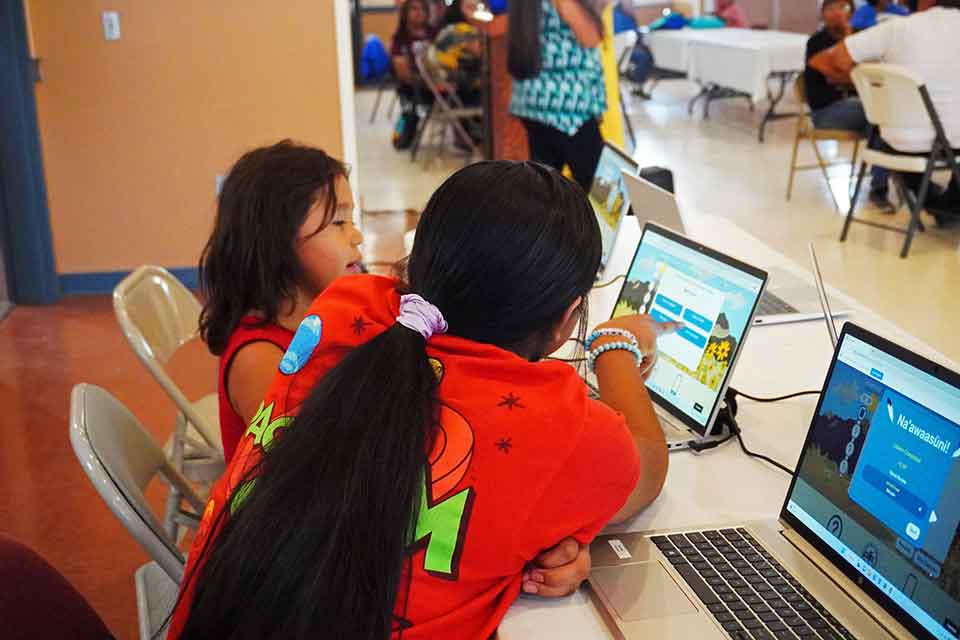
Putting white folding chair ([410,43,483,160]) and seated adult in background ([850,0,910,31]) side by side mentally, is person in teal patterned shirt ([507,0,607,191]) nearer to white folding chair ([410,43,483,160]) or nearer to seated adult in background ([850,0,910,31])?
white folding chair ([410,43,483,160])

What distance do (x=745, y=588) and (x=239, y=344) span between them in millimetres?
899

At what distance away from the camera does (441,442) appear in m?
1.13

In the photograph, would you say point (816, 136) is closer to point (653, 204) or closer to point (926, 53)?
point (926, 53)

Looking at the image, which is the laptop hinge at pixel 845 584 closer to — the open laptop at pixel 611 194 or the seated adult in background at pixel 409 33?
the open laptop at pixel 611 194

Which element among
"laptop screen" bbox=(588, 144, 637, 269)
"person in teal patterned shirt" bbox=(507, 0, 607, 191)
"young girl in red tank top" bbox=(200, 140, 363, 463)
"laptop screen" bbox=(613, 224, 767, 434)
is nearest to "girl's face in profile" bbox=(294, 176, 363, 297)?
"young girl in red tank top" bbox=(200, 140, 363, 463)

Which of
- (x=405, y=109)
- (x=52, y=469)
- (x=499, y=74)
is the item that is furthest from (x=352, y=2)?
(x=52, y=469)

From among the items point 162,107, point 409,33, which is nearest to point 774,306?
point 162,107

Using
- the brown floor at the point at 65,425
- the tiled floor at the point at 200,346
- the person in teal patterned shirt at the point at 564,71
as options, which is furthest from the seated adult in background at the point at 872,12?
the brown floor at the point at 65,425

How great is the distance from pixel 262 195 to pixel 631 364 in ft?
2.32

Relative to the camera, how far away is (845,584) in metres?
1.19

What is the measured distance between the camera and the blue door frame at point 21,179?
431cm

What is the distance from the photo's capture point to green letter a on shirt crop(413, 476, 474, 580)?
1.11 meters

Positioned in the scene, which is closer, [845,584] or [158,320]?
[845,584]

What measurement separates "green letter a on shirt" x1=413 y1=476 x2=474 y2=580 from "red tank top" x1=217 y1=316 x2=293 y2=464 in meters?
0.67
